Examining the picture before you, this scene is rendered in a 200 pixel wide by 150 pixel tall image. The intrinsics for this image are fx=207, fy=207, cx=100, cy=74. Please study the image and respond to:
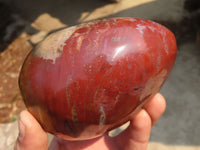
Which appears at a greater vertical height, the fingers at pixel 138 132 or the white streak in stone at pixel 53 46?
the white streak in stone at pixel 53 46

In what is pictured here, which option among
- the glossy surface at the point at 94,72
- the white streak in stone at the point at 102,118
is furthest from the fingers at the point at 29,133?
the white streak in stone at the point at 102,118

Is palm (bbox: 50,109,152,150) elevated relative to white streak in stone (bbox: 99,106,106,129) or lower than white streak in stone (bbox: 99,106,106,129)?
lower

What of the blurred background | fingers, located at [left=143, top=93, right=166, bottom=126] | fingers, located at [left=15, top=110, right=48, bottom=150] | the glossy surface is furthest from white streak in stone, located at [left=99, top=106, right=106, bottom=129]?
the blurred background

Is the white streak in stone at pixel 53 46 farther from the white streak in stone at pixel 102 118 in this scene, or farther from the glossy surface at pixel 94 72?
the white streak in stone at pixel 102 118

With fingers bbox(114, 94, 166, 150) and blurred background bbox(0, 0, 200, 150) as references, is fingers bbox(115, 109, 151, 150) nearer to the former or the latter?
fingers bbox(114, 94, 166, 150)

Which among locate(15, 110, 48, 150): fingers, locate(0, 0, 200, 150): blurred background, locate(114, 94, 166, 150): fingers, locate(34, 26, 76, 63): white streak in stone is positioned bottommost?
locate(0, 0, 200, 150): blurred background

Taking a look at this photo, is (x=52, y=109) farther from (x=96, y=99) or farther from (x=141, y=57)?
(x=141, y=57)
